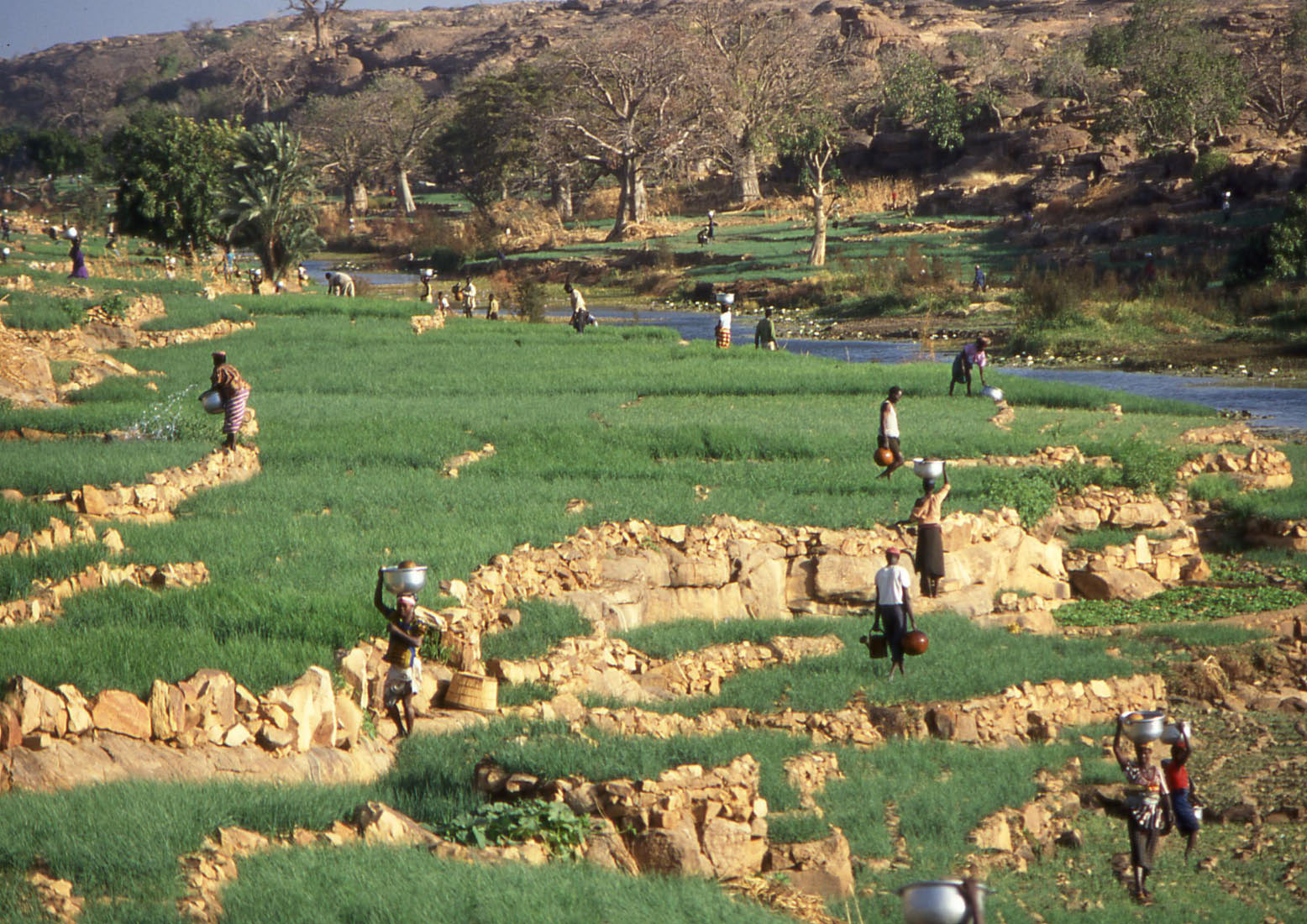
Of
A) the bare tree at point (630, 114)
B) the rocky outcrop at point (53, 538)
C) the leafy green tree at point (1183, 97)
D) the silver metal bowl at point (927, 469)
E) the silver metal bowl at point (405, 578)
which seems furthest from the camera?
the bare tree at point (630, 114)

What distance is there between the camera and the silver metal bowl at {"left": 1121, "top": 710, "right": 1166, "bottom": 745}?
895cm

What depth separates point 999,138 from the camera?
2741 inches

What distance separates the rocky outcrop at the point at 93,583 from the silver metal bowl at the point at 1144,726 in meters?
8.15

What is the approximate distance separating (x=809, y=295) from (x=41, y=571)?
38.5 m

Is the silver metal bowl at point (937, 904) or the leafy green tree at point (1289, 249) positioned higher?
the leafy green tree at point (1289, 249)

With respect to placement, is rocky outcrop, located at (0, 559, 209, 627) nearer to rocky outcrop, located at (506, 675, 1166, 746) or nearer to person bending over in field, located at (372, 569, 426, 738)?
person bending over in field, located at (372, 569, 426, 738)

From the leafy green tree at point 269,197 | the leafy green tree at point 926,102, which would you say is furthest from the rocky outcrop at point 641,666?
the leafy green tree at point 926,102

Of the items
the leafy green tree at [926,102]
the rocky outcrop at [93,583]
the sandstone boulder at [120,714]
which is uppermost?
the leafy green tree at [926,102]

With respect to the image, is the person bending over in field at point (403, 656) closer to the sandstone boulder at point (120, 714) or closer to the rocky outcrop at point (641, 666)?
the rocky outcrop at point (641, 666)

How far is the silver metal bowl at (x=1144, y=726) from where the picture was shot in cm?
895

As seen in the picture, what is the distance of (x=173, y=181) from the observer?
160 feet

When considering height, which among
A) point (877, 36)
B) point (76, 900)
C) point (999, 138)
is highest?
point (877, 36)

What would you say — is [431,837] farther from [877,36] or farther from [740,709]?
[877,36]

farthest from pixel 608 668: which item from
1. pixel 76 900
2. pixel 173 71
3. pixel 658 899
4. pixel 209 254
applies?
pixel 173 71
